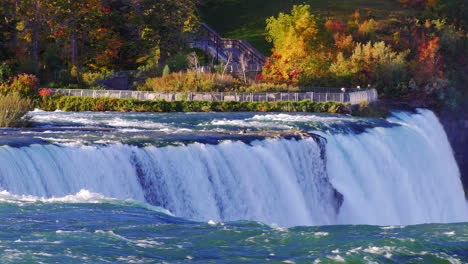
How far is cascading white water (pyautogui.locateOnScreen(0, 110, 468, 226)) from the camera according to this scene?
28.0 m

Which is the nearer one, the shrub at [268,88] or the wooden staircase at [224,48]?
the shrub at [268,88]

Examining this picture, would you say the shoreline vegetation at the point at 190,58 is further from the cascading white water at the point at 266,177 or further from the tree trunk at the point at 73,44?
the cascading white water at the point at 266,177

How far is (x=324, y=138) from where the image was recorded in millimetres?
39250

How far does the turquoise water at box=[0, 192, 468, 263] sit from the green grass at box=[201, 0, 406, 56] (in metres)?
70.2

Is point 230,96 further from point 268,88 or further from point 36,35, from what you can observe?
point 36,35

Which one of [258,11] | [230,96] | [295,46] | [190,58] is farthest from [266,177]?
[258,11]

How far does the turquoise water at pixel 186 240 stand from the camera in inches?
749

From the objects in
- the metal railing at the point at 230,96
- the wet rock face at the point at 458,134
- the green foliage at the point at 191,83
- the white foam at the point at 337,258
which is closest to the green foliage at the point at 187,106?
Answer: the metal railing at the point at 230,96

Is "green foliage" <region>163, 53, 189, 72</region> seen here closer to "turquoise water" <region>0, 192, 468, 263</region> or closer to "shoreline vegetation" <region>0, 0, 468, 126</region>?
"shoreline vegetation" <region>0, 0, 468, 126</region>

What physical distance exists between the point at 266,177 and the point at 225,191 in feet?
7.64

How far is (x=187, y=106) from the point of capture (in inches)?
2133

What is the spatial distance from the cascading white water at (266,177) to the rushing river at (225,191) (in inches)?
2.1

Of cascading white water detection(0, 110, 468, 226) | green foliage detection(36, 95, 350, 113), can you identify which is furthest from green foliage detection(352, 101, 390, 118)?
cascading white water detection(0, 110, 468, 226)

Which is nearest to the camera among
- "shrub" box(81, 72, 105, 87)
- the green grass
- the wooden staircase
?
"shrub" box(81, 72, 105, 87)
